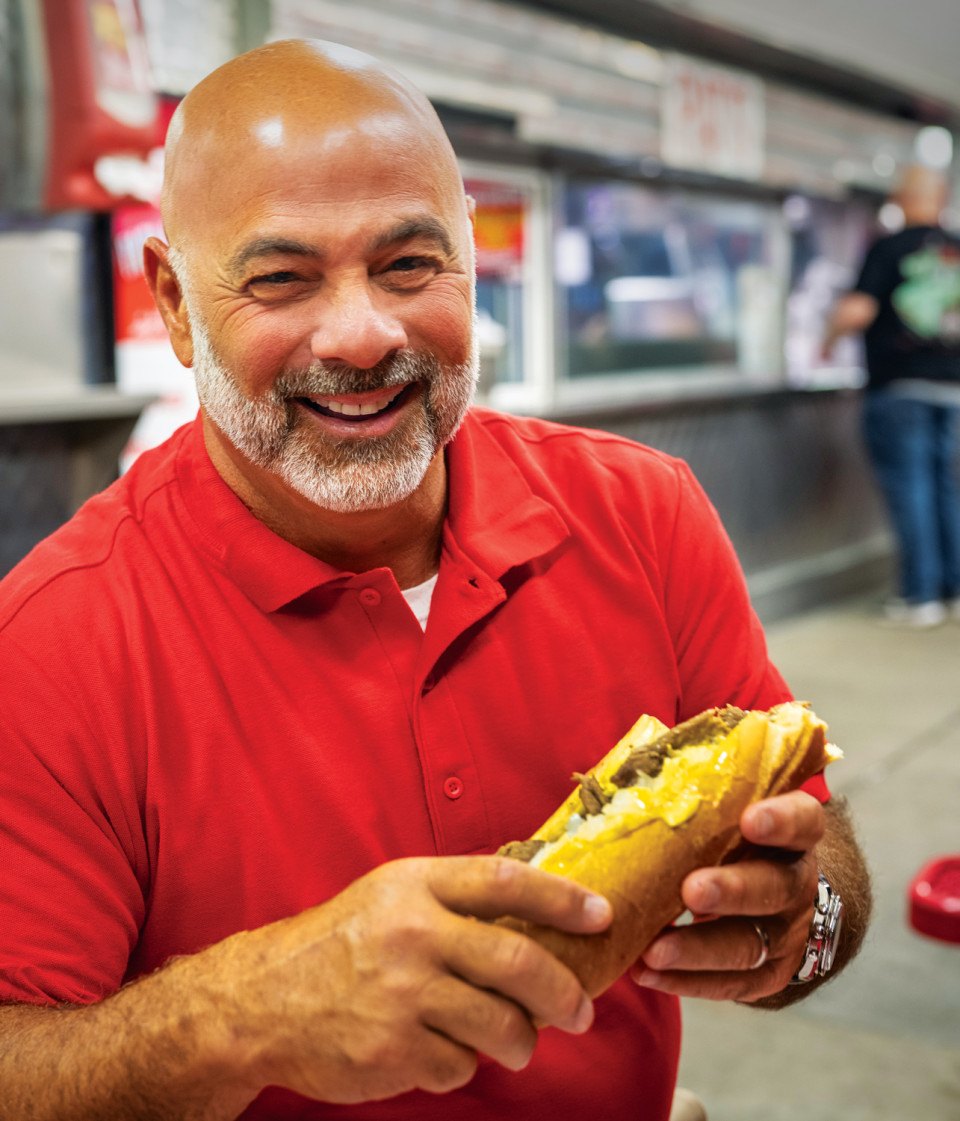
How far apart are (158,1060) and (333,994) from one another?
0.22 m

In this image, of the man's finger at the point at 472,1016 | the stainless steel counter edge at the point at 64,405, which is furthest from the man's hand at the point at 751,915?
the stainless steel counter edge at the point at 64,405

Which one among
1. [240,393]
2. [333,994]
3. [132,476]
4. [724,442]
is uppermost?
[240,393]

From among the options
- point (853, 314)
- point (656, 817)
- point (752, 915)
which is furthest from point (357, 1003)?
point (853, 314)

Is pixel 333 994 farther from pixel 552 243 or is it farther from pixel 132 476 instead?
pixel 552 243

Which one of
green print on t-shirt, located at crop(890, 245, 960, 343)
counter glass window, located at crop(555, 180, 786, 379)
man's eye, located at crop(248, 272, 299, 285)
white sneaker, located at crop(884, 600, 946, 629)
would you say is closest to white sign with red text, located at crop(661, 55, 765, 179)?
counter glass window, located at crop(555, 180, 786, 379)

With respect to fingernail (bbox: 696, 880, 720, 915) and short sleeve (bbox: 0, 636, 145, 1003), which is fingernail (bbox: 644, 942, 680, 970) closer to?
fingernail (bbox: 696, 880, 720, 915)

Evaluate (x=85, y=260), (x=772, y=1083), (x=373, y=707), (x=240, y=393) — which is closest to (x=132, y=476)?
(x=240, y=393)

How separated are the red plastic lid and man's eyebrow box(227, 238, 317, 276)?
1546 mm

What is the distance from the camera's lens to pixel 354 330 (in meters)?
1.43

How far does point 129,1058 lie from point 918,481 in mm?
6543

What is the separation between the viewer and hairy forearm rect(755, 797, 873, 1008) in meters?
1.53

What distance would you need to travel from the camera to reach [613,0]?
603 centimetres

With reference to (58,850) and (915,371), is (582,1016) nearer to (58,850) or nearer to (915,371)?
(58,850)

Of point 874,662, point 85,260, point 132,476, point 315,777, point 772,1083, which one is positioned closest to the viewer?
point 315,777
